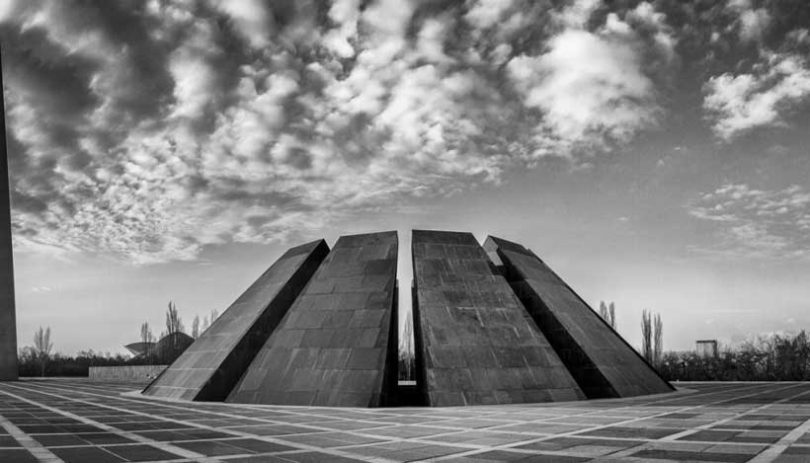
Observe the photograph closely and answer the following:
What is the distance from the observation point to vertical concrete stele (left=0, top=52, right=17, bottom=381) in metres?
48.4

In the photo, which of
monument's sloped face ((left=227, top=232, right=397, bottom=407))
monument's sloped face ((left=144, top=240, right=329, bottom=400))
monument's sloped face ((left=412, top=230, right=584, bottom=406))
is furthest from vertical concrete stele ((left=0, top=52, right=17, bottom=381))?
monument's sloped face ((left=412, top=230, right=584, bottom=406))

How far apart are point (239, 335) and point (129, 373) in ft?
115

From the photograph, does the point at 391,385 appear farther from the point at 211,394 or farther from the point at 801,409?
the point at 801,409

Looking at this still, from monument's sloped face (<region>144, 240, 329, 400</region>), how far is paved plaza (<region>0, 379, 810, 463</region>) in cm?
321

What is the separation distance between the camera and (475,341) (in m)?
20.7

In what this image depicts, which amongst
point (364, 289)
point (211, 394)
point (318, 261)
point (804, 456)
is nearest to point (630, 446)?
point (804, 456)

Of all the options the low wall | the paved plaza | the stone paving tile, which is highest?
the stone paving tile

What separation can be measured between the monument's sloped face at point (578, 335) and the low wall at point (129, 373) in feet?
112

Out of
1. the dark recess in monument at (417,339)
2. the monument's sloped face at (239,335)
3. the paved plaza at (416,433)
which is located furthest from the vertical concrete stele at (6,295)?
the paved plaza at (416,433)

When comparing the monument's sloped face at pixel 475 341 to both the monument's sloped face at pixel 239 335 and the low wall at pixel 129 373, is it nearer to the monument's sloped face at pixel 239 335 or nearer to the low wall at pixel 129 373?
the monument's sloped face at pixel 239 335

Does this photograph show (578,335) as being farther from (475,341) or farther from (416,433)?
(416,433)

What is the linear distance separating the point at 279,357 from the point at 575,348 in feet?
35.4

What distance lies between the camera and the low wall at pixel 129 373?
49156mm

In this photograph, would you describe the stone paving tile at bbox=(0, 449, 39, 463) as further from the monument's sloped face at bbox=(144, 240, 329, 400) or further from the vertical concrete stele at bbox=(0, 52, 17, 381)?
the vertical concrete stele at bbox=(0, 52, 17, 381)
